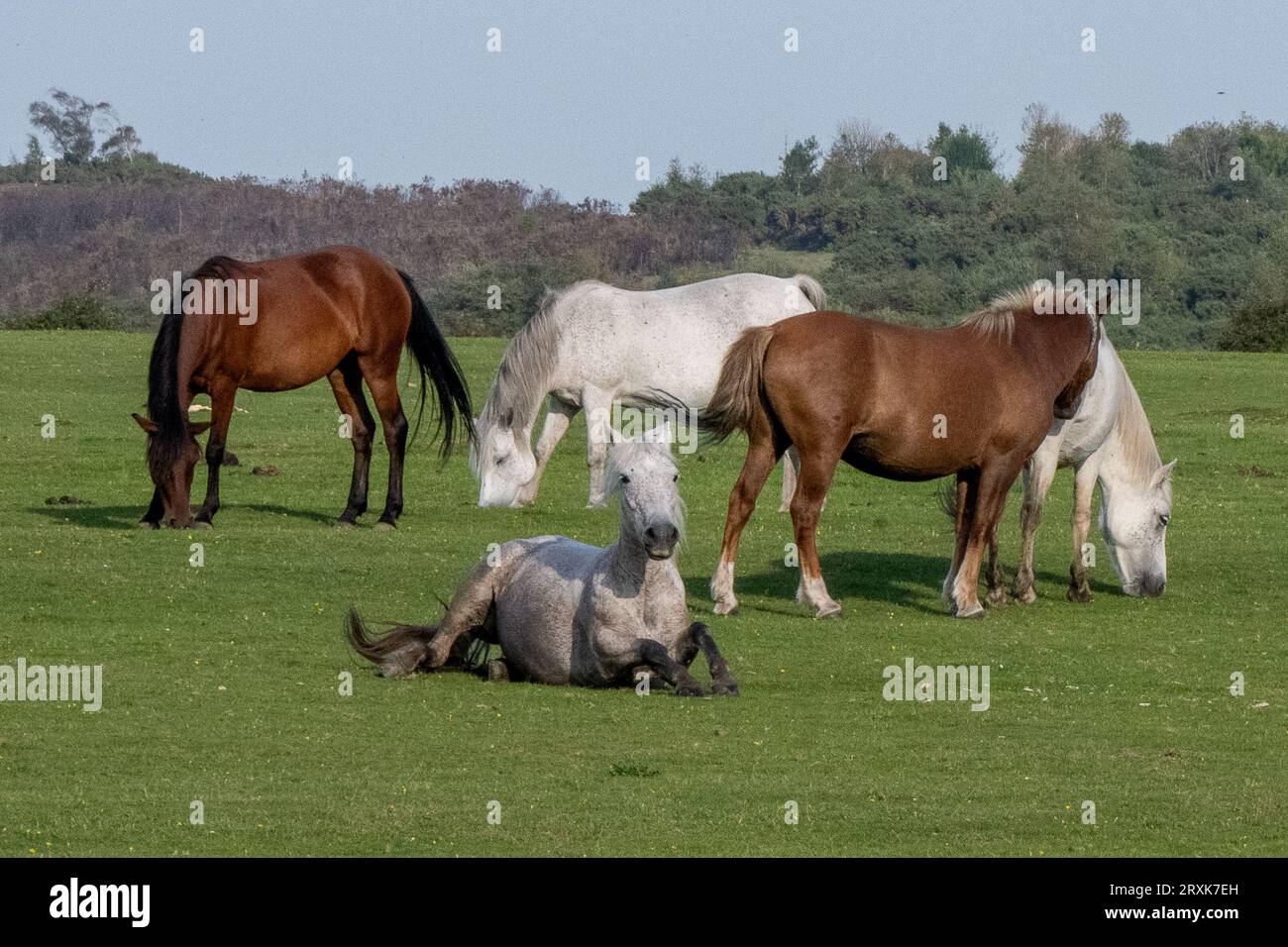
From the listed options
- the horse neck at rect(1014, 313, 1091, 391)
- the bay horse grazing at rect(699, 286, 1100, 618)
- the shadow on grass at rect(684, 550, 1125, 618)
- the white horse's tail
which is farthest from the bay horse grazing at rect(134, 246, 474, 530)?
the horse neck at rect(1014, 313, 1091, 391)

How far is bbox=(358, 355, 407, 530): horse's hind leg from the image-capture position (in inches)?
703

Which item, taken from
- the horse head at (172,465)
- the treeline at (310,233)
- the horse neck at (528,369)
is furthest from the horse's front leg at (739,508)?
the treeline at (310,233)

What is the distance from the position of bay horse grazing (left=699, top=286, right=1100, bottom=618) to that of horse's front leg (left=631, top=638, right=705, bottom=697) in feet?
10.8

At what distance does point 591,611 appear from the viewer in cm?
1002

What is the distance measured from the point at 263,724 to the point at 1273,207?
70547 mm

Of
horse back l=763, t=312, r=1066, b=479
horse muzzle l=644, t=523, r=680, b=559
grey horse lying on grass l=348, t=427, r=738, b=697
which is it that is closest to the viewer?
horse muzzle l=644, t=523, r=680, b=559

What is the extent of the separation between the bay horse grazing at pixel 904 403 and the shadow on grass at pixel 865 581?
476 millimetres

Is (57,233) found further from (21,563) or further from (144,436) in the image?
(21,563)

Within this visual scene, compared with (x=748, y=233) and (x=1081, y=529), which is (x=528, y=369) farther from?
(x=748, y=233)

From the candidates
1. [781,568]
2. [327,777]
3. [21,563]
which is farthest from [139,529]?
[327,777]

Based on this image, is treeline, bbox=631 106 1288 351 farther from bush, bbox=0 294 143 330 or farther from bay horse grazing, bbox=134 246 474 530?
bay horse grazing, bbox=134 246 474 530

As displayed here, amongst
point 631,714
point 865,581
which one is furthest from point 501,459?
point 631,714

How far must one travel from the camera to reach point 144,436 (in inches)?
997

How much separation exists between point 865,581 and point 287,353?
546 cm
